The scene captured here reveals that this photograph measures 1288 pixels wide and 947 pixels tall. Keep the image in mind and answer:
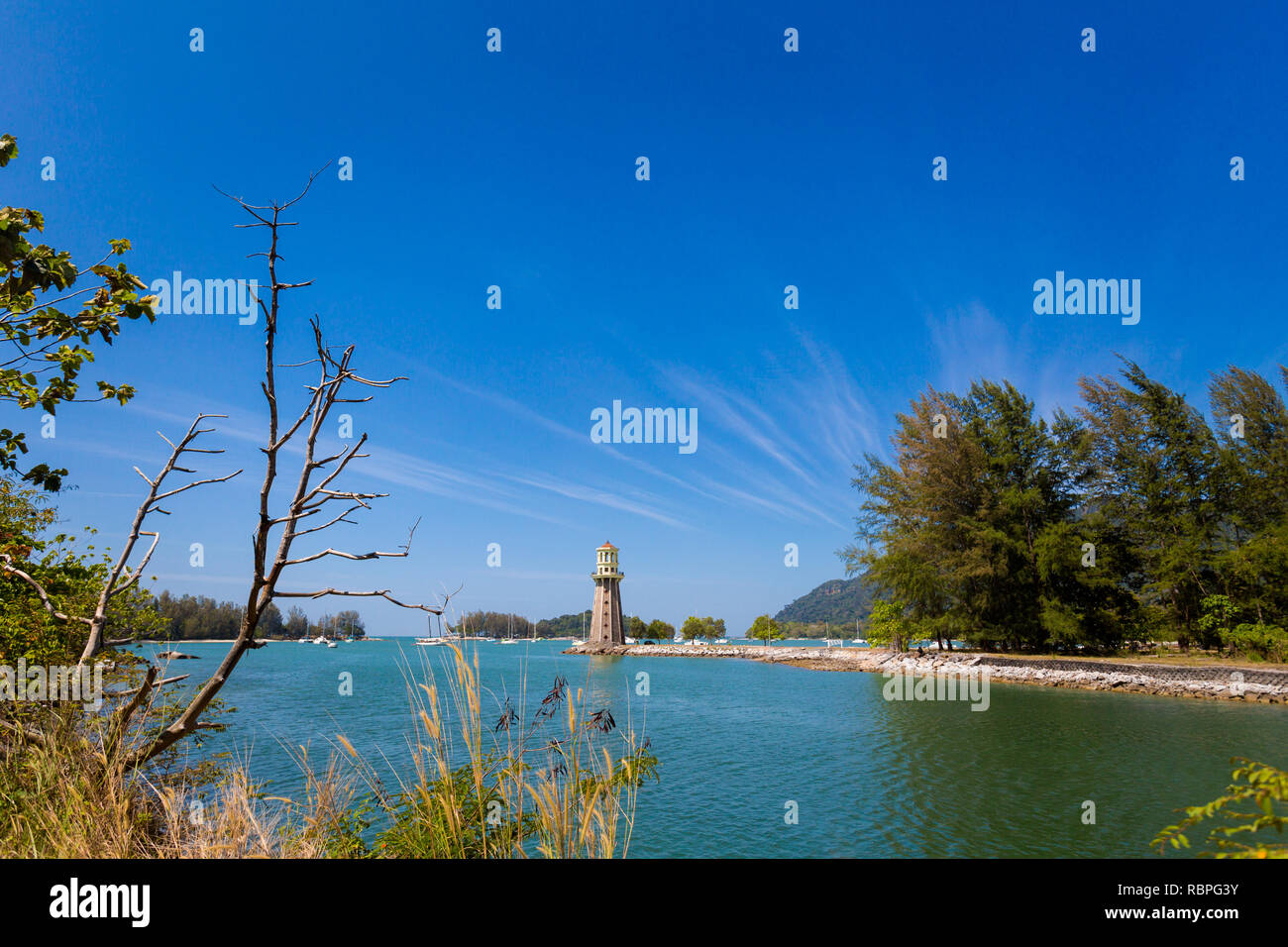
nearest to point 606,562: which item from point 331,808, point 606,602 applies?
point 606,602

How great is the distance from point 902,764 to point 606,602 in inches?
2121

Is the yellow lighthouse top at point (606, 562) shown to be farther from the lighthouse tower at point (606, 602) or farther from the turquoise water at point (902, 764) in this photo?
the turquoise water at point (902, 764)

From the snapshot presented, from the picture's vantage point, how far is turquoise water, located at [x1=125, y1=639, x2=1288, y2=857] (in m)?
7.75

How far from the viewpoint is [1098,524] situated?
26.8 metres

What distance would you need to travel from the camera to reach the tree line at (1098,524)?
2367 centimetres

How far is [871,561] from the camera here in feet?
107

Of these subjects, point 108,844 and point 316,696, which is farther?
point 316,696

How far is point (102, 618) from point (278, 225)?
6.36 ft

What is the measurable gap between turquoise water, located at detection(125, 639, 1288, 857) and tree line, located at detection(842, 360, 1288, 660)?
7193 millimetres

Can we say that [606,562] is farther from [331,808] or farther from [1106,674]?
[331,808]

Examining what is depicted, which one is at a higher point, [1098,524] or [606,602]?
[1098,524]

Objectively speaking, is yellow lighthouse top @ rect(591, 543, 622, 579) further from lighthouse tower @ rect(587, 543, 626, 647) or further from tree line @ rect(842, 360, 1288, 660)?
tree line @ rect(842, 360, 1288, 660)

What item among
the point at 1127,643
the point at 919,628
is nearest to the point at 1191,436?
the point at 1127,643
